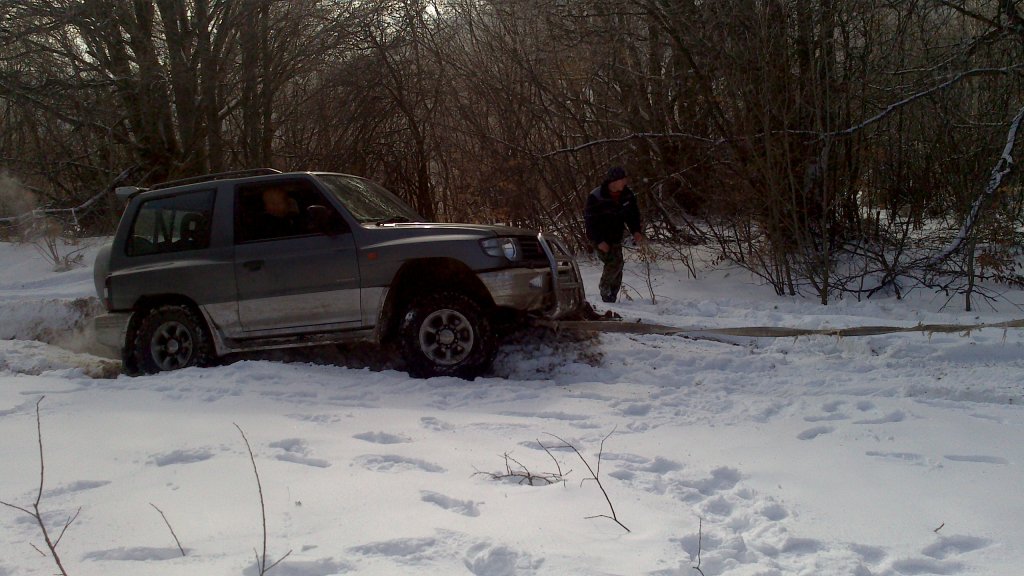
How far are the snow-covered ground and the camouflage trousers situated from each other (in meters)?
2.52

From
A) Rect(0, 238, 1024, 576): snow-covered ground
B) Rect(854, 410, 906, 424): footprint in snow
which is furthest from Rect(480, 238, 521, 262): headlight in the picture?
Rect(854, 410, 906, 424): footprint in snow

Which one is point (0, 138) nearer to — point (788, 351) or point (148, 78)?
point (148, 78)

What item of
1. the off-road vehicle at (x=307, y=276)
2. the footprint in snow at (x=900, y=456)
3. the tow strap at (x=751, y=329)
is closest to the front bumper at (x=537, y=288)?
the off-road vehicle at (x=307, y=276)

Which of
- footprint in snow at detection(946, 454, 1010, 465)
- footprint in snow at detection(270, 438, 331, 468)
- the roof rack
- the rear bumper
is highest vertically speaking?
the roof rack

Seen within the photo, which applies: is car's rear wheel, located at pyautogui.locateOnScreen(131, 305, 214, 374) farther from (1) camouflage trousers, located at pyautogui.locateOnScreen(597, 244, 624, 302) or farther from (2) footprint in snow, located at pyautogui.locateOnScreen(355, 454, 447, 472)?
(1) camouflage trousers, located at pyautogui.locateOnScreen(597, 244, 624, 302)

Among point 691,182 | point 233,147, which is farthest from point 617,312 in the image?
point 233,147

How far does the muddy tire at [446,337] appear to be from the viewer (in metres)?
6.09

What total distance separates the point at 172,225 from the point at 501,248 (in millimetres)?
3043

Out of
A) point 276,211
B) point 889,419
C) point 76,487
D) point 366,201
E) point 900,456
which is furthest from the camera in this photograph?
point 366,201

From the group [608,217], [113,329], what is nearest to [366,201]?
[113,329]

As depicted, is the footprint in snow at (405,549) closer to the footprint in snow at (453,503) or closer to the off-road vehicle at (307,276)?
the footprint in snow at (453,503)

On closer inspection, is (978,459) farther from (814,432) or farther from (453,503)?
(453,503)

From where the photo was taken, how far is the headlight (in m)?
6.12

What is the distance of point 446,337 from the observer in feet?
20.3
